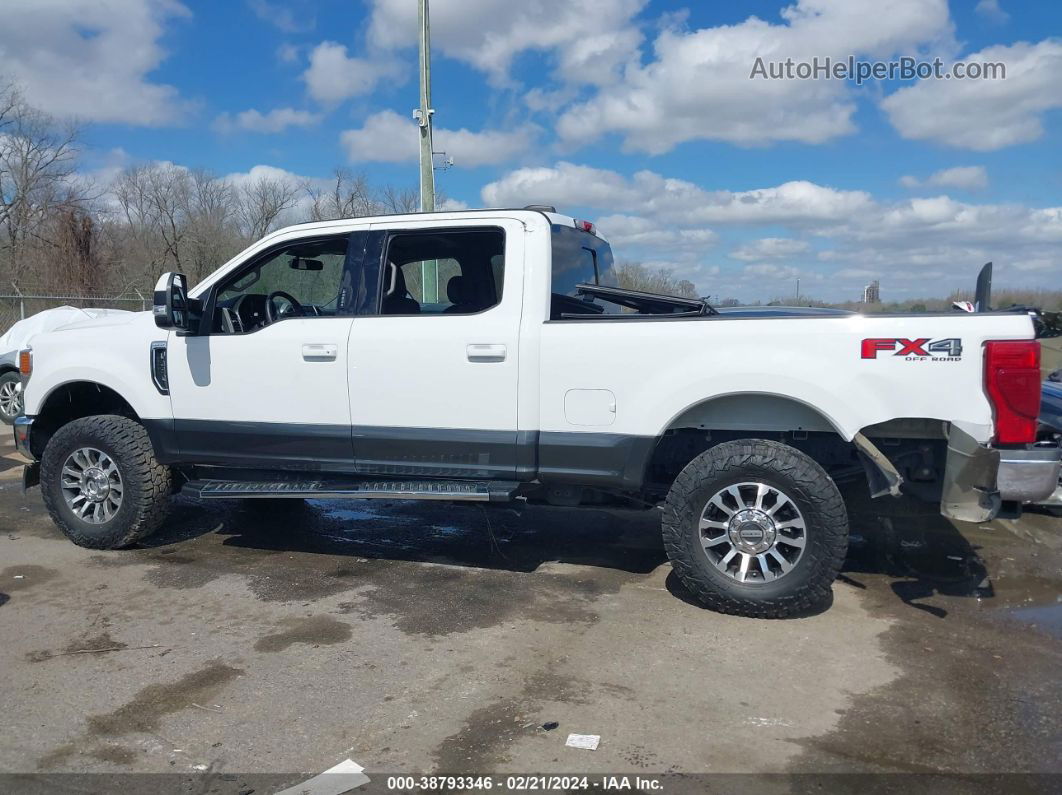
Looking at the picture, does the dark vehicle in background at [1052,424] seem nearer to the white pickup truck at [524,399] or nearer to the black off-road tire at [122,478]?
the white pickup truck at [524,399]

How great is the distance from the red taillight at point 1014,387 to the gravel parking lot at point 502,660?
1092mm

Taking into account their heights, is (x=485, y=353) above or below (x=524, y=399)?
above

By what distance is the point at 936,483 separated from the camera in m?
4.78

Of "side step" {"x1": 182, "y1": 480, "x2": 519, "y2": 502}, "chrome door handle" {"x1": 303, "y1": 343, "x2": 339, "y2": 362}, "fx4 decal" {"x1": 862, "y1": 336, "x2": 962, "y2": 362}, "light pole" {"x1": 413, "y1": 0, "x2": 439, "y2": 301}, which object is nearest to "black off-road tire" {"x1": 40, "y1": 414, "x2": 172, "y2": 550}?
"side step" {"x1": 182, "y1": 480, "x2": 519, "y2": 502}

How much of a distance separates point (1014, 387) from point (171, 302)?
4.79 metres

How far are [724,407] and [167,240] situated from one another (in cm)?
2946

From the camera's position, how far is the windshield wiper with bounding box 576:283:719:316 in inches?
203

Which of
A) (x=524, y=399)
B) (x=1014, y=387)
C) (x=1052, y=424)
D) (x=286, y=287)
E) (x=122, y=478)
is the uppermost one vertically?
(x=286, y=287)

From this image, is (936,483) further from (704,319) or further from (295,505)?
(295,505)

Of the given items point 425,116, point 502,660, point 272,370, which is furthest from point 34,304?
point 502,660

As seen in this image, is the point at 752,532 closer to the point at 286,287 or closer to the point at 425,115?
the point at 286,287

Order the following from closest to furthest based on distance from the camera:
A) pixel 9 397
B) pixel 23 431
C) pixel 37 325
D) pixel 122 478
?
pixel 122 478
pixel 23 431
pixel 9 397
pixel 37 325

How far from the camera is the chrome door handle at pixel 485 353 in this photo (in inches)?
195

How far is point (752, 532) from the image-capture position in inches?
181
